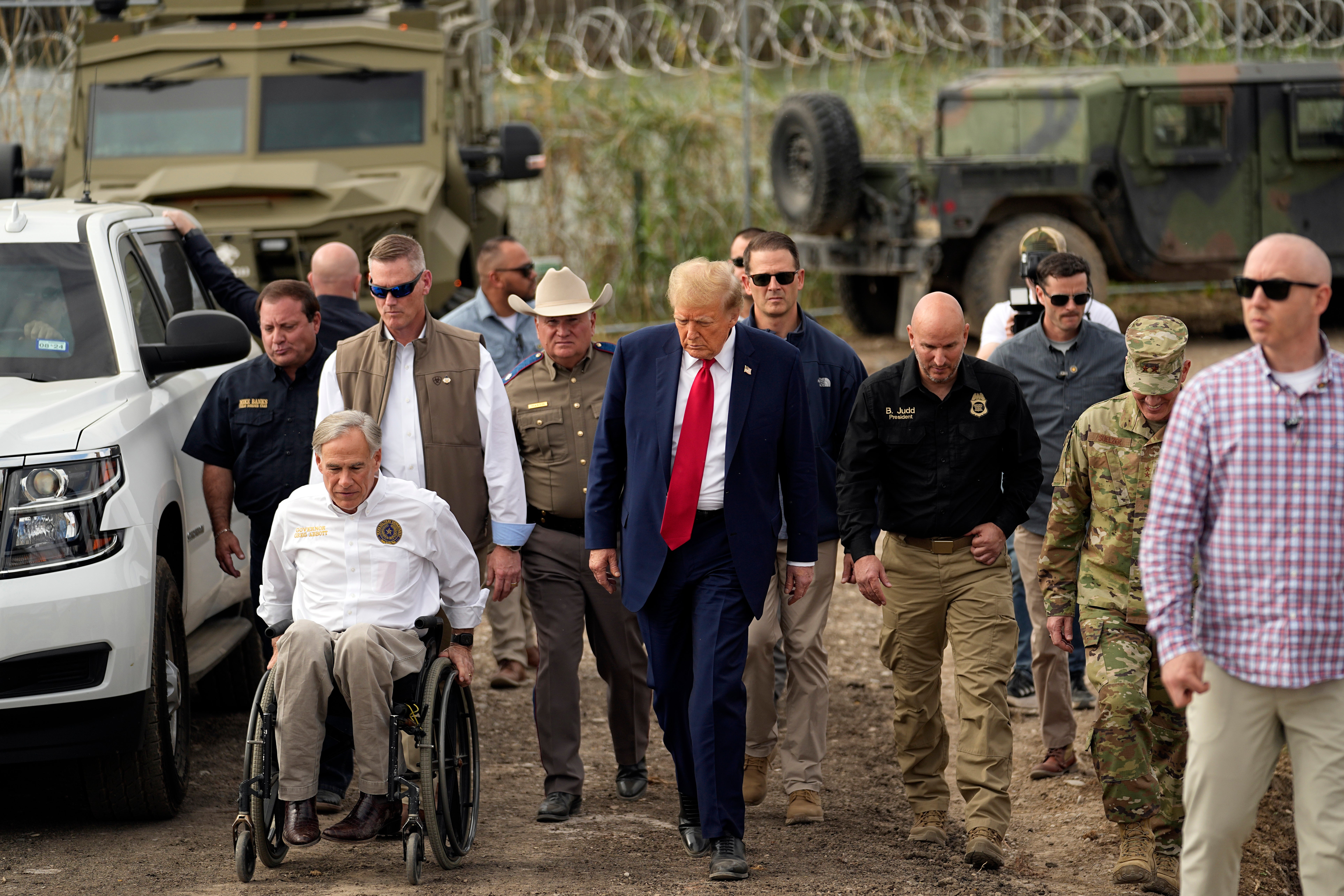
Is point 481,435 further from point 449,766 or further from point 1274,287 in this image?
point 1274,287

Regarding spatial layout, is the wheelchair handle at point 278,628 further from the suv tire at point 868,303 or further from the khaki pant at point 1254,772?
the suv tire at point 868,303

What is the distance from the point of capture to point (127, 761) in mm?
5484

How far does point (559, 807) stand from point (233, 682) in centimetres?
213

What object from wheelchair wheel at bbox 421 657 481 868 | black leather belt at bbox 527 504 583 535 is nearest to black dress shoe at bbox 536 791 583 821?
wheelchair wheel at bbox 421 657 481 868

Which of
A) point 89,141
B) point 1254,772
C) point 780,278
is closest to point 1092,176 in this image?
point 780,278

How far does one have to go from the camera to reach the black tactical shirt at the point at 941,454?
219 inches

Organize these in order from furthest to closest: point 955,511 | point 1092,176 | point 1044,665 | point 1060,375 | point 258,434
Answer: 1. point 1092,176
2. point 1044,665
3. point 1060,375
4. point 258,434
5. point 955,511

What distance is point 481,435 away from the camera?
573 centimetres

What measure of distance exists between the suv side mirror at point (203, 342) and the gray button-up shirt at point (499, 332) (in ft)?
6.48

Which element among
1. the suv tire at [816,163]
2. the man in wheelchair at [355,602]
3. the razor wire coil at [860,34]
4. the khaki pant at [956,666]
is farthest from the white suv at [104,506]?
the suv tire at [816,163]

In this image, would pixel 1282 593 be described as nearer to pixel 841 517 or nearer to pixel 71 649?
pixel 841 517

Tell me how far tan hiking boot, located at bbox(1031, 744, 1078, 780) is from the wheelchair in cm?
247

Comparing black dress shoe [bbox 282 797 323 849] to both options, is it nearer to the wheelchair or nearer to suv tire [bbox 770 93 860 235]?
the wheelchair

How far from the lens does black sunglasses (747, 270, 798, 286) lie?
6.20 meters
